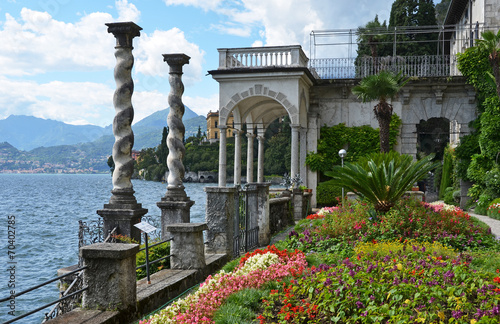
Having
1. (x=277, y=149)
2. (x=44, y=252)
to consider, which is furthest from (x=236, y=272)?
(x=277, y=149)

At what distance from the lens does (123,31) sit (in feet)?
33.8

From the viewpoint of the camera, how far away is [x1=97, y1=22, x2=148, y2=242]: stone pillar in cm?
966

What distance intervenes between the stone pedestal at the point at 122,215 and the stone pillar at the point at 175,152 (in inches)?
56.3

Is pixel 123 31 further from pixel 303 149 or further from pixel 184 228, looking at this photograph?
pixel 303 149

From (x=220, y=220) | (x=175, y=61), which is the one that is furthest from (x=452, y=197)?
(x=220, y=220)

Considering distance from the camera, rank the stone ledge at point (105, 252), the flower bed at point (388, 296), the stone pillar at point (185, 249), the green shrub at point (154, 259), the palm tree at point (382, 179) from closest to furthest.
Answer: the flower bed at point (388, 296) < the stone ledge at point (105, 252) < the stone pillar at point (185, 249) < the green shrub at point (154, 259) < the palm tree at point (382, 179)

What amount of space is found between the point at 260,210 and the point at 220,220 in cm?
308

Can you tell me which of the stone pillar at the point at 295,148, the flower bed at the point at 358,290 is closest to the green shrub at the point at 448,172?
the stone pillar at the point at 295,148

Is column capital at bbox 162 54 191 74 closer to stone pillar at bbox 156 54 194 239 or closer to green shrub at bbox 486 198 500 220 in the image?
stone pillar at bbox 156 54 194 239

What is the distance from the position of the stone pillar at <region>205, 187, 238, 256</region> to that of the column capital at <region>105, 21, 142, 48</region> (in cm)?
363

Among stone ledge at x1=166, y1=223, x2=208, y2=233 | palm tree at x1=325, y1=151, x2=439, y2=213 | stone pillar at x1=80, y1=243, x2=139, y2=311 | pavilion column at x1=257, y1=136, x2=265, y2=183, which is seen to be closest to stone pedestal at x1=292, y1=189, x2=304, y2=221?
pavilion column at x1=257, y1=136, x2=265, y2=183

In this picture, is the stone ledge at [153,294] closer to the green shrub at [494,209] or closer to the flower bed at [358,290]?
the flower bed at [358,290]

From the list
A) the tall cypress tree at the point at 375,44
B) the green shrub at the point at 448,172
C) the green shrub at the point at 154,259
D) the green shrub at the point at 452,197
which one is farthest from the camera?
the tall cypress tree at the point at 375,44

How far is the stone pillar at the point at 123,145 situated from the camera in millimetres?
9656
